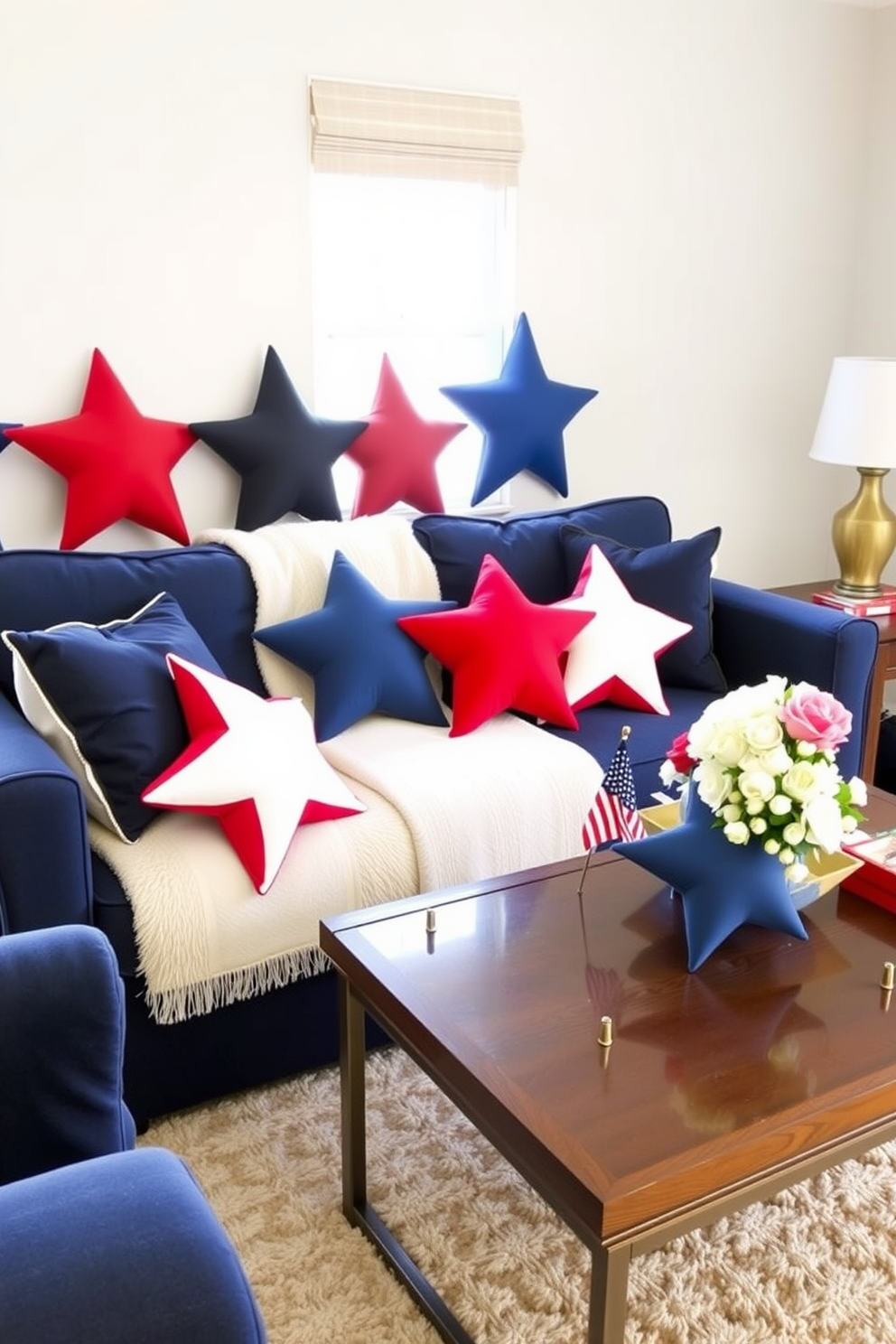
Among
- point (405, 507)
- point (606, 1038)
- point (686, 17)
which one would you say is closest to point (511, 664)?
point (405, 507)

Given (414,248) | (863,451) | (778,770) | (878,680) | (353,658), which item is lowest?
(878,680)

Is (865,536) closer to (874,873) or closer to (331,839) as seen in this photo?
(874,873)

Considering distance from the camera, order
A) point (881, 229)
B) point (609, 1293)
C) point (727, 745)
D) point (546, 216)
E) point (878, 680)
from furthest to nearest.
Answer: point (881, 229)
point (546, 216)
point (878, 680)
point (727, 745)
point (609, 1293)

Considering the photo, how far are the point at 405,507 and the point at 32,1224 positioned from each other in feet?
8.07

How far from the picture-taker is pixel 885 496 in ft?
13.1

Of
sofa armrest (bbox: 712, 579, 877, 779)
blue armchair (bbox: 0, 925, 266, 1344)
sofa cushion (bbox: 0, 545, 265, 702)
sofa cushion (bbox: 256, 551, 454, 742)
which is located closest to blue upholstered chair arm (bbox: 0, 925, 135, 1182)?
blue armchair (bbox: 0, 925, 266, 1344)

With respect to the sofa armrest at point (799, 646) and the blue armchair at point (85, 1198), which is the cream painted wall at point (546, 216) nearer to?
the sofa armrest at point (799, 646)

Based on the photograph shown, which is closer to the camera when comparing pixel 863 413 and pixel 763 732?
pixel 763 732

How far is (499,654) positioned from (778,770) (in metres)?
1.09

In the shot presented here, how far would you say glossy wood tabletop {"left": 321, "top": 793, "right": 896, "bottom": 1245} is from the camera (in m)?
1.40

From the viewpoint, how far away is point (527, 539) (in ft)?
10.2

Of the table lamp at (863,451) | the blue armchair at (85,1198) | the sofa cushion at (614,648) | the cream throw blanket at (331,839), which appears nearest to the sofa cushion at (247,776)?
the cream throw blanket at (331,839)

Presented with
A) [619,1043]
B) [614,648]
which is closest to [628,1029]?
[619,1043]

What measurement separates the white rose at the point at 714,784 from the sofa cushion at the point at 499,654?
3.15 ft
